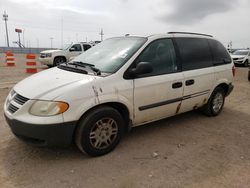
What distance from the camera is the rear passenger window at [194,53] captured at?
167 inches

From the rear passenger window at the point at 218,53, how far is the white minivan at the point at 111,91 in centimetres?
22

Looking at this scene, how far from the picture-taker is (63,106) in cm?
287

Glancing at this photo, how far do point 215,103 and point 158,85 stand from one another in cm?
212

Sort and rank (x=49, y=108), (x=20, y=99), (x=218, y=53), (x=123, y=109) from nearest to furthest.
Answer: (x=49, y=108) → (x=20, y=99) → (x=123, y=109) → (x=218, y=53)

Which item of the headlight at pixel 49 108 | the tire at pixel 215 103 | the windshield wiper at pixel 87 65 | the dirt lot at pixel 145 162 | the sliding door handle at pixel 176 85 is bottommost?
the dirt lot at pixel 145 162

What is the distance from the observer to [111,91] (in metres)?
3.22

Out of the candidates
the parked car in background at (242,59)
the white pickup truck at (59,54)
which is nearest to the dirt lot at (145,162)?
the white pickup truck at (59,54)

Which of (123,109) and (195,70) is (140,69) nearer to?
(123,109)

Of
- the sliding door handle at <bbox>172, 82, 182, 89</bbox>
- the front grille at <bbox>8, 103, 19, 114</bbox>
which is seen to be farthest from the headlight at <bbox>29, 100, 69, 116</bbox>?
the sliding door handle at <bbox>172, 82, 182, 89</bbox>

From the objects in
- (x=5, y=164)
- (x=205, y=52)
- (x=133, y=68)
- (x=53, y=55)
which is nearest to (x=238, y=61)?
(x=53, y=55)

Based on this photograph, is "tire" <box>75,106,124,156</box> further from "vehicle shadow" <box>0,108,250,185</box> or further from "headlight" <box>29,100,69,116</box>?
"headlight" <box>29,100,69,116</box>

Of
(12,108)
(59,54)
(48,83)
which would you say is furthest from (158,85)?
(59,54)

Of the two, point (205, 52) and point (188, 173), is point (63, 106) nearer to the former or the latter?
point (188, 173)

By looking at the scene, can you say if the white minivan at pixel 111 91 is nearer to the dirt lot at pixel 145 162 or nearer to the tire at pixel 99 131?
the tire at pixel 99 131
